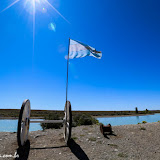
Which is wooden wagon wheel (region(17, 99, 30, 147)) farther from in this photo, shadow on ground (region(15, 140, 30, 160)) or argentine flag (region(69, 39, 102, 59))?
argentine flag (region(69, 39, 102, 59))

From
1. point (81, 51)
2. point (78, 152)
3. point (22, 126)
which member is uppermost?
point (81, 51)

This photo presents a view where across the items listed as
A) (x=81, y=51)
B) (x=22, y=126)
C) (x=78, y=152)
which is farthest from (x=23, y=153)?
(x=81, y=51)

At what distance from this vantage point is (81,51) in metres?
8.31

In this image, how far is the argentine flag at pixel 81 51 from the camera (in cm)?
826

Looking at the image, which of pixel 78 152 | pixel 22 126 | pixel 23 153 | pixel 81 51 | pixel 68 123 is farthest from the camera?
pixel 81 51

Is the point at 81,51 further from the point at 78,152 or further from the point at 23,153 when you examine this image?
the point at 23,153

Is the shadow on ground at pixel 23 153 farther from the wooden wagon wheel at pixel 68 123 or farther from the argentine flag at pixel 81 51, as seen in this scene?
the argentine flag at pixel 81 51

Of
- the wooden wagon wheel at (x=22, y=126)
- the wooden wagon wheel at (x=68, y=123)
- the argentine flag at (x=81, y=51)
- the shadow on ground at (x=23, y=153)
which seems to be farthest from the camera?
the argentine flag at (x=81, y=51)

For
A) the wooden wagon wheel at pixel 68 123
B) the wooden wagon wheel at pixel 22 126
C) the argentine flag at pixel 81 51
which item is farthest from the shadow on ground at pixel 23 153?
the argentine flag at pixel 81 51

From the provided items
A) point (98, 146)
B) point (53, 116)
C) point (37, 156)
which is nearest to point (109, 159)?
point (98, 146)

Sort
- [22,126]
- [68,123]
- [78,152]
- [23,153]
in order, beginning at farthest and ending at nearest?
[68,123]
[22,126]
[78,152]
[23,153]

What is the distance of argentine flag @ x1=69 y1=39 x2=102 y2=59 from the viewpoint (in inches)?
325

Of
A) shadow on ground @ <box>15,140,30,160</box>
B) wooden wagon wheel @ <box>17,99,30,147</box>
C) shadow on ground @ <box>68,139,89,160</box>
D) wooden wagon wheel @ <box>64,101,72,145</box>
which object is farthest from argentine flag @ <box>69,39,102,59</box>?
shadow on ground @ <box>15,140,30,160</box>

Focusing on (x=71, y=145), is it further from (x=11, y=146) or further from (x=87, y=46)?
(x=87, y=46)
